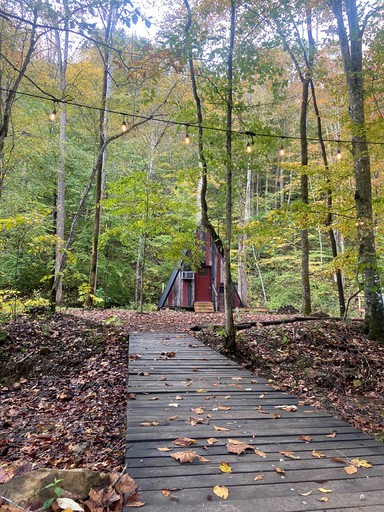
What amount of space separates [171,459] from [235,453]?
53cm

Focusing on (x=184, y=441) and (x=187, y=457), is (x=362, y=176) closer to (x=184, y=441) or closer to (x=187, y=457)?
(x=184, y=441)

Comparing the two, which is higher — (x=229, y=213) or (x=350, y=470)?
(x=229, y=213)

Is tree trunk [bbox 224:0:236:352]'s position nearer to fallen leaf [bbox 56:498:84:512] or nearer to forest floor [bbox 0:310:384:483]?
forest floor [bbox 0:310:384:483]

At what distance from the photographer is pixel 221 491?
2.16 meters

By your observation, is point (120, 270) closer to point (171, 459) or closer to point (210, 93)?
point (210, 93)

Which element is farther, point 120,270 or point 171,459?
point 120,270

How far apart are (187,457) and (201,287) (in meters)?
14.8

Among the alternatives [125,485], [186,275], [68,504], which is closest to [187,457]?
[125,485]

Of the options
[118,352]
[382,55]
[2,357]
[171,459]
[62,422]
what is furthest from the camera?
[382,55]

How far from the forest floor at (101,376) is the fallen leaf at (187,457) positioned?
2.37 feet

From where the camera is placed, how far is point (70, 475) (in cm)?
210

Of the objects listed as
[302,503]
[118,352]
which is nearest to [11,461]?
[302,503]

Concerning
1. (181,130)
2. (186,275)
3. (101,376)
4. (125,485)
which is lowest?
(101,376)

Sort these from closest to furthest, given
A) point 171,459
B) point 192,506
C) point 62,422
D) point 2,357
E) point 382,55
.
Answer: point 192,506
point 171,459
point 62,422
point 2,357
point 382,55
